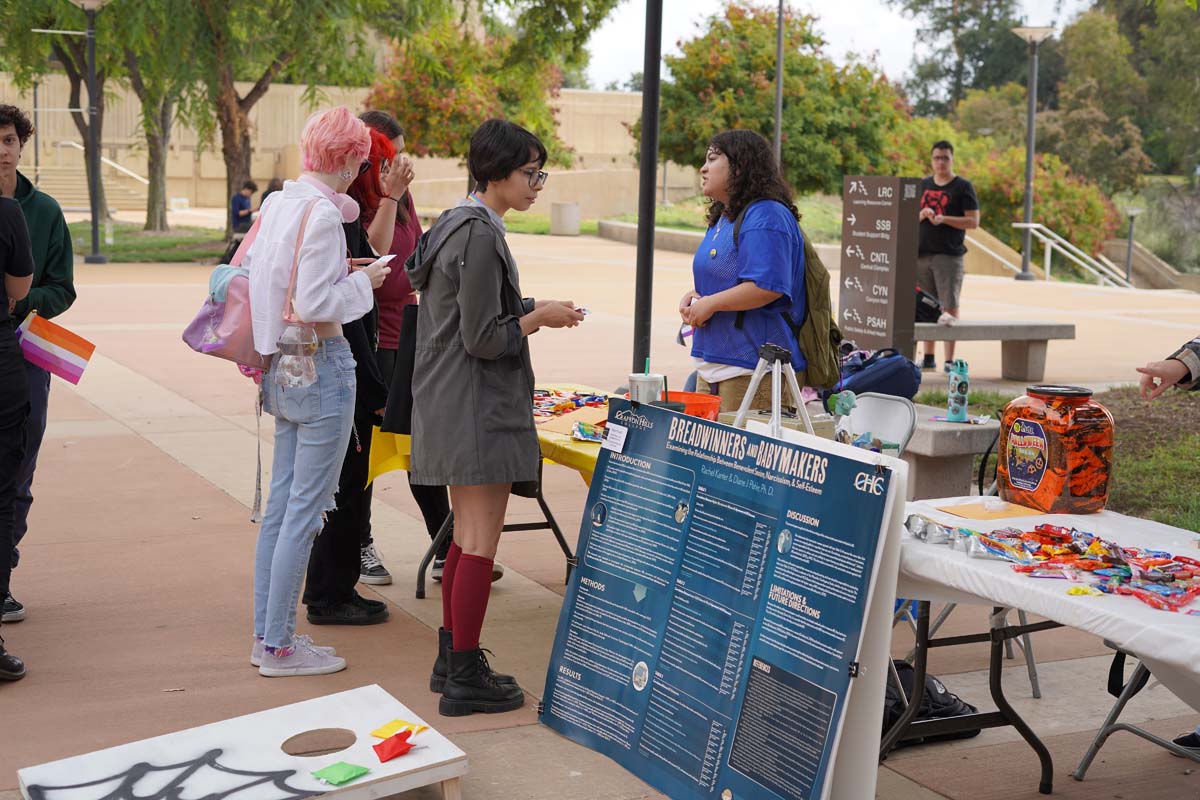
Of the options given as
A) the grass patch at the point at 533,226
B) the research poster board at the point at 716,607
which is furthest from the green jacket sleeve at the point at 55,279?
the grass patch at the point at 533,226

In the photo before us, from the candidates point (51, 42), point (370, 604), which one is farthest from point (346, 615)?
point (51, 42)

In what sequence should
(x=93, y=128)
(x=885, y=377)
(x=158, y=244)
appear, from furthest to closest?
(x=158, y=244), (x=93, y=128), (x=885, y=377)

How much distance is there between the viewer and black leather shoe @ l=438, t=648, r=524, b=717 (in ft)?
14.8

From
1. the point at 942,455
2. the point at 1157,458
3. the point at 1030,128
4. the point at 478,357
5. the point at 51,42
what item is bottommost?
the point at 1157,458

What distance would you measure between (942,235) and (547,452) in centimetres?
839

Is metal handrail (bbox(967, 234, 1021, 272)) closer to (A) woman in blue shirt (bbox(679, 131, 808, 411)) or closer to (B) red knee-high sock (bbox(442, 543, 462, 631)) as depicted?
(A) woman in blue shirt (bbox(679, 131, 808, 411))

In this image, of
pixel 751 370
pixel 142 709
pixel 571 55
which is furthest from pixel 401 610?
pixel 571 55

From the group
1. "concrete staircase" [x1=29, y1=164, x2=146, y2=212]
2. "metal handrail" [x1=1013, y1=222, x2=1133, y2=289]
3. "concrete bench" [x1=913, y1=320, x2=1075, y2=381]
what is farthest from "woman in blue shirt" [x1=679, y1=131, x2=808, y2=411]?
"concrete staircase" [x1=29, y1=164, x2=146, y2=212]

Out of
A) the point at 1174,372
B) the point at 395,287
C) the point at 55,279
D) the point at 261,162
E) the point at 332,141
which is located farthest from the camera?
A: the point at 261,162

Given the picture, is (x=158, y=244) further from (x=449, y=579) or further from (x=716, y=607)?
(x=716, y=607)

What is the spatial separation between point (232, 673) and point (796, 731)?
2.35 meters

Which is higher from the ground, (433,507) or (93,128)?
(93,128)

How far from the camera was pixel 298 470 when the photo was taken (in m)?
4.75

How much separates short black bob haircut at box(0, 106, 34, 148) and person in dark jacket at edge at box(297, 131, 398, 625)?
1.22m
